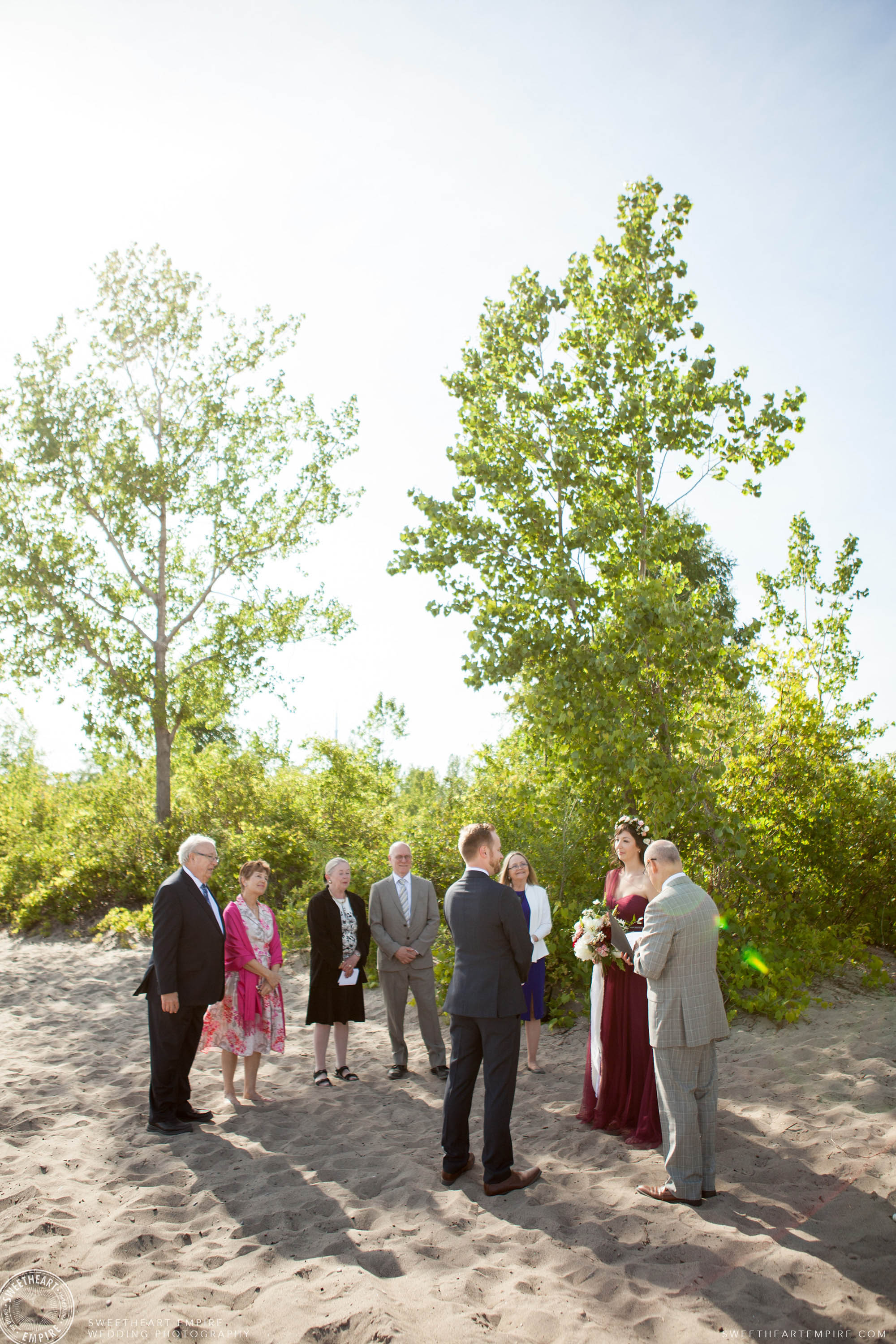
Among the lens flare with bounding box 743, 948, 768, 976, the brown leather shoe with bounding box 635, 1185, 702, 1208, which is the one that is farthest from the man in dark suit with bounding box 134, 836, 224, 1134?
the lens flare with bounding box 743, 948, 768, 976

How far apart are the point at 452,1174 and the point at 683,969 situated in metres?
1.89

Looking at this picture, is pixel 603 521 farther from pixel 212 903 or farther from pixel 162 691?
pixel 162 691

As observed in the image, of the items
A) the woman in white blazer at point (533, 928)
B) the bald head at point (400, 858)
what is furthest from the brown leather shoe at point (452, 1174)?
the bald head at point (400, 858)

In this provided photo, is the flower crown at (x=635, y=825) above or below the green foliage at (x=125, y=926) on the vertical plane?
above

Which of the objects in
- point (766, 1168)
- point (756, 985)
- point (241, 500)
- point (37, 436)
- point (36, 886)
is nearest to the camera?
point (766, 1168)

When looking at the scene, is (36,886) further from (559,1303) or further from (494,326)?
(559,1303)

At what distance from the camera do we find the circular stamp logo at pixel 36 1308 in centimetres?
336

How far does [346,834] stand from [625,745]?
22.4 ft

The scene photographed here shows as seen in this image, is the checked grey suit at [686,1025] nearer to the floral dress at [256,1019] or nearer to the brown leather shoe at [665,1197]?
the brown leather shoe at [665,1197]

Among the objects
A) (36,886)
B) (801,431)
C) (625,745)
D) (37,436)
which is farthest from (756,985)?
(37,436)

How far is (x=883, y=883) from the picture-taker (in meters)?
9.70

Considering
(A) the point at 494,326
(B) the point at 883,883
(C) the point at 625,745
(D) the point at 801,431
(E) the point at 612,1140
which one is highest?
(A) the point at 494,326

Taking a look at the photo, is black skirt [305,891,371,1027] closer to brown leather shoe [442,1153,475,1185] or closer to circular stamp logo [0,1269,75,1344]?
brown leather shoe [442,1153,475,1185]

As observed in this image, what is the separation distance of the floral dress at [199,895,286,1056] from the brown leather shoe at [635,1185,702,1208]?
3.00 m
